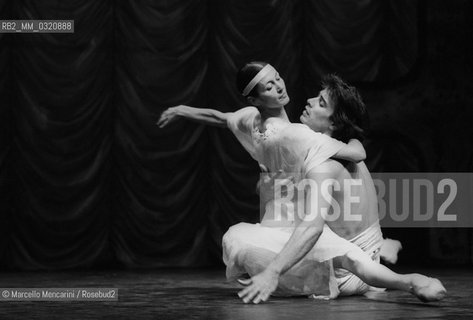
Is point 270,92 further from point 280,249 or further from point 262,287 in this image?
point 262,287

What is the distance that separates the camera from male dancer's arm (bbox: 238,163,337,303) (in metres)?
2.89

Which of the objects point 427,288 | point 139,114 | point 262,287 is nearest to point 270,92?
point 262,287

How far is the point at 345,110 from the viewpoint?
11.3 ft

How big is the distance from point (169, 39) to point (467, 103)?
2.47 meters

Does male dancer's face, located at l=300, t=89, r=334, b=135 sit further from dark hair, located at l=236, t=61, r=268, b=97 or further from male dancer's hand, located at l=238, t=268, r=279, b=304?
male dancer's hand, located at l=238, t=268, r=279, b=304

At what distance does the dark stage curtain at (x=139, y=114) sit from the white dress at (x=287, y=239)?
2845 millimetres

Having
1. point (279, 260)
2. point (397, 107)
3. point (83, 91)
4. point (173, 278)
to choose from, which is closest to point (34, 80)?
point (83, 91)

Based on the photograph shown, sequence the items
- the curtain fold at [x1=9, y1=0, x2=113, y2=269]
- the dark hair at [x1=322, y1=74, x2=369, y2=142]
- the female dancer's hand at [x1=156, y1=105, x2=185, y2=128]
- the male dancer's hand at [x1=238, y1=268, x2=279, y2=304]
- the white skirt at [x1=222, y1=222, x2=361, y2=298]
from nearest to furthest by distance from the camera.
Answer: the male dancer's hand at [x1=238, y1=268, x2=279, y2=304] → the white skirt at [x1=222, y1=222, x2=361, y2=298] → the dark hair at [x1=322, y1=74, x2=369, y2=142] → the female dancer's hand at [x1=156, y1=105, x2=185, y2=128] → the curtain fold at [x1=9, y1=0, x2=113, y2=269]

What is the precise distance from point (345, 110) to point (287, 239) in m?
0.63

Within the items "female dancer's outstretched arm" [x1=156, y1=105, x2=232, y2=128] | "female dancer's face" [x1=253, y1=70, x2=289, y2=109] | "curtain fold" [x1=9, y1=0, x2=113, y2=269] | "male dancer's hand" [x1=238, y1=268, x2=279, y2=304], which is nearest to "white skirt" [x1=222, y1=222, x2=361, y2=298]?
"male dancer's hand" [x1=238, y1=268, x2=279, y2=304]

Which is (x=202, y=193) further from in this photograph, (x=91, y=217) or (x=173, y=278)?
(x=173, y=278)

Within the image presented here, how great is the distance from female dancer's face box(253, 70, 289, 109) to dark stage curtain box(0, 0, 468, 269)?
2868 mm

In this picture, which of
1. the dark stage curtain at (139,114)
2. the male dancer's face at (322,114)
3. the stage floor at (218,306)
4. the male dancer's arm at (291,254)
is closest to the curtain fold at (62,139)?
the dark stage curtain at (139,114)

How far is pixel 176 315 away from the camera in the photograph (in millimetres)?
2811
